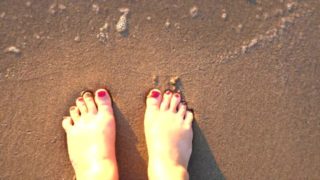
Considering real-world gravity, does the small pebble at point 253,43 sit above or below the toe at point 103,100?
above

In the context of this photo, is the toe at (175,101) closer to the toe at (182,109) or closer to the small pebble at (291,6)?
the toe at (182,109)

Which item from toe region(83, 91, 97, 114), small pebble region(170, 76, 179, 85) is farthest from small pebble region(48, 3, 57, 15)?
small pebble region(170, 76, 179, 85)

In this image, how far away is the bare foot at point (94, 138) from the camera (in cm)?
184

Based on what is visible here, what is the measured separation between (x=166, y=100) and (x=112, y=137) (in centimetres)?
32

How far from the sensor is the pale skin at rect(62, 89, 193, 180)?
1.85m

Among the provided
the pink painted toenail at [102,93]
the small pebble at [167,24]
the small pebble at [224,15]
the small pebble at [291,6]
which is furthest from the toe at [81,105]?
the small pebble at [291,6]

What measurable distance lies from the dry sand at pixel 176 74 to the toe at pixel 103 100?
35 mm

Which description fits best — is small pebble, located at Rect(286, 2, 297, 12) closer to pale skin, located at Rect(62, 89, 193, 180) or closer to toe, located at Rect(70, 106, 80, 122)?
pale skin, located at Rect(62, 89, 193, 180)

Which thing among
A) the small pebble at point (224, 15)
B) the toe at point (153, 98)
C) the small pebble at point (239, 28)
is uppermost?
the small pebble at point (224, 15)

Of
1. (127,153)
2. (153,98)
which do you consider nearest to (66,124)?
(127,153)

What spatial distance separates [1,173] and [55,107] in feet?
1.36

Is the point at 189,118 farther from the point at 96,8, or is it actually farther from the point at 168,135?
the point at 96,8

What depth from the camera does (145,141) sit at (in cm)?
190

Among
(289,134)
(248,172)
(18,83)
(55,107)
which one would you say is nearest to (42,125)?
(55,107)
